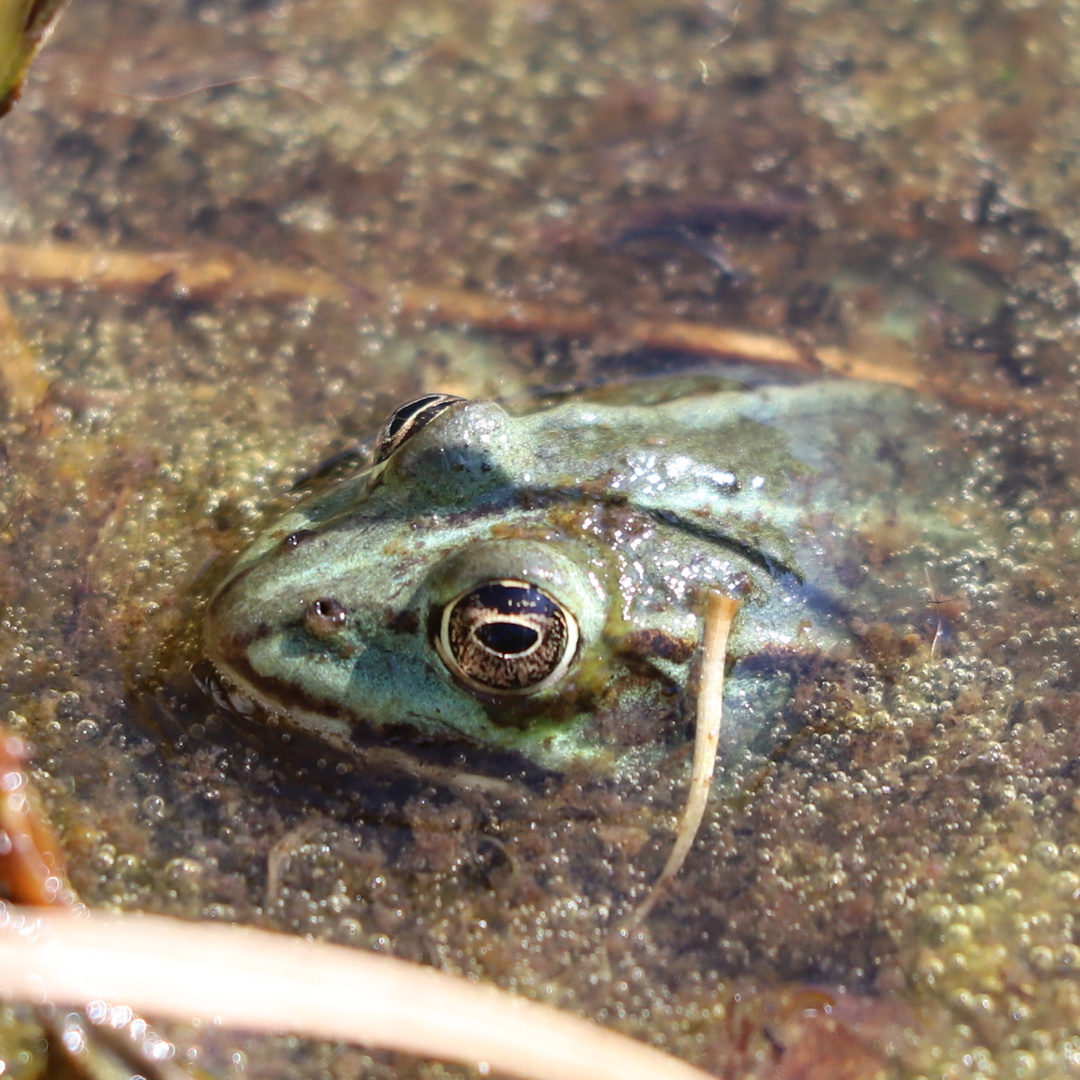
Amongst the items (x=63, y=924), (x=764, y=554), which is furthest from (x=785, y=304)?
(x=63, y=924)

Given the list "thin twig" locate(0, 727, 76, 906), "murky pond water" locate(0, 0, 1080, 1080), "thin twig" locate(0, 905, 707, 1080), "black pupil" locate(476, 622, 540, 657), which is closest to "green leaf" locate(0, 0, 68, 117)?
"murky pond water" locate(0, 0, 1080, 1080)

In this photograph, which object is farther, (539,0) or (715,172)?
(539,0)

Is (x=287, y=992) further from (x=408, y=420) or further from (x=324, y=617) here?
(x=408, y=420)

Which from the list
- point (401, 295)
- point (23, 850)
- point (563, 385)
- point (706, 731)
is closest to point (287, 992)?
point (23, 850)

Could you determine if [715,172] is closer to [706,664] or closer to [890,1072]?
[706,664]

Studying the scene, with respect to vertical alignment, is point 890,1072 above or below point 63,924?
below

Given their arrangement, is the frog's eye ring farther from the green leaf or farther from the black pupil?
the green leaf

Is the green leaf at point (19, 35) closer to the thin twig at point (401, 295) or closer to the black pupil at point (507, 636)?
the thin twig at point (401, 295)
